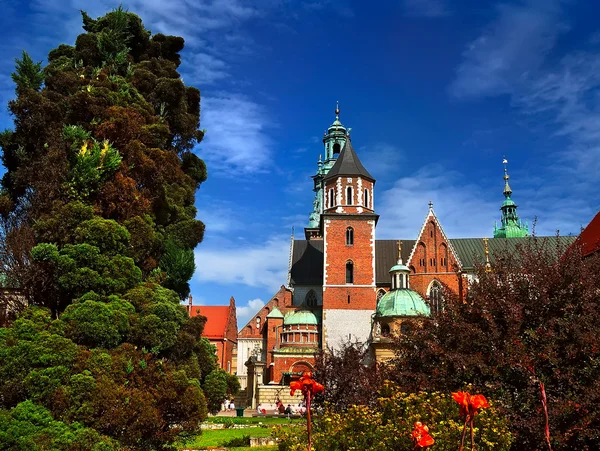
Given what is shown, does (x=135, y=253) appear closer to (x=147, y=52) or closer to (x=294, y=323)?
(x=147, y=52)

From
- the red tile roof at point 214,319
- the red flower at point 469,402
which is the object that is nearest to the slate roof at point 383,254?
the red tile roof at point 214,319

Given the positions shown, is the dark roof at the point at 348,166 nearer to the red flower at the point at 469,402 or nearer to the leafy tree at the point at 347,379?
the leafy tree at the point at 347,379

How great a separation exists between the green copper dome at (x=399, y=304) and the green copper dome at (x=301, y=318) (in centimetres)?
507

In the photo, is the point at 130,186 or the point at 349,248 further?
the point at 349,248

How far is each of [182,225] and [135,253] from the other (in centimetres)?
316

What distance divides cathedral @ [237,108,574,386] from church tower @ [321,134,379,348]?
0.24ft

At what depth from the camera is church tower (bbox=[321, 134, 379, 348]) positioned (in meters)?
40.2

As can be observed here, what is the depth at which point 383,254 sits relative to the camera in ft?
157

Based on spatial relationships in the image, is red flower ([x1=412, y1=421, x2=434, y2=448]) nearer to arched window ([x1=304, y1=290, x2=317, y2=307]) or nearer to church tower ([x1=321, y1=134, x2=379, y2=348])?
church tower ([x1=321, y1=134, x2=379, y2=348])

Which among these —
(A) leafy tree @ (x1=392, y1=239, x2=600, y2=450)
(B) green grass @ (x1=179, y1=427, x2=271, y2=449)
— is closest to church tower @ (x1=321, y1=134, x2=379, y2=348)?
(B) green grass @ (x1=179, y1=427, x2=271, y2=449)

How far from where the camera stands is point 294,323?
41.6 m

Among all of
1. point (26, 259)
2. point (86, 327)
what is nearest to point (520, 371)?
point (86, 327)

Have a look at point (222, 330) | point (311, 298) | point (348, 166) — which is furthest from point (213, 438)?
point (222, 330)

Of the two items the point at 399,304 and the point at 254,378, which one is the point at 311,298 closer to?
the point at 254,378
